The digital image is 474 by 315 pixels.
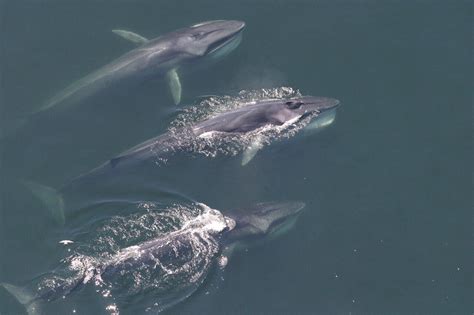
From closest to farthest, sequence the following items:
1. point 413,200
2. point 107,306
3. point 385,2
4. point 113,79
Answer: point 107,306 < point 413,200 < point 113,79 < point 385,2

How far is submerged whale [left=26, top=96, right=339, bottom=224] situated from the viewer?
2802 centimetres

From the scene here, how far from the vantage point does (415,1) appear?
33.8 m

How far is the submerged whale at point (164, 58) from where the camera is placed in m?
30.5

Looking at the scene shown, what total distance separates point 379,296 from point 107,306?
9516mm

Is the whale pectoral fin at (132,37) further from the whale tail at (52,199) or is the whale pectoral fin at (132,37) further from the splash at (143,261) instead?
the splash at (143,261)

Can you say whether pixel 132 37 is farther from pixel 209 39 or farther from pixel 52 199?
pixel 52 199

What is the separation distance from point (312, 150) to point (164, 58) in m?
7.24

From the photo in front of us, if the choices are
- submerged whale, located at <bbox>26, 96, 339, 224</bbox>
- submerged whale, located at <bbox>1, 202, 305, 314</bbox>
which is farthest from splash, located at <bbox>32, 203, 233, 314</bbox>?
submerged whale, located at <bbox>26, 96, 339, 224</bbox>

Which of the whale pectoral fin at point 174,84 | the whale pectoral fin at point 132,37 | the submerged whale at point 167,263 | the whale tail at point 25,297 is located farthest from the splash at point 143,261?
the whale pectoral fin at point 132,37

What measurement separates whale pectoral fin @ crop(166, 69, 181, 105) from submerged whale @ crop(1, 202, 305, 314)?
562 centimetres

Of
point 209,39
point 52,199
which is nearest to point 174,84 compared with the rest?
point 209,39

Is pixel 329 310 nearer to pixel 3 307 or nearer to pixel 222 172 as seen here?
pixel 222 172

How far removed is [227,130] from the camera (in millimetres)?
29047

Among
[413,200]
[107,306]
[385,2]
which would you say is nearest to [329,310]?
[413,200]
